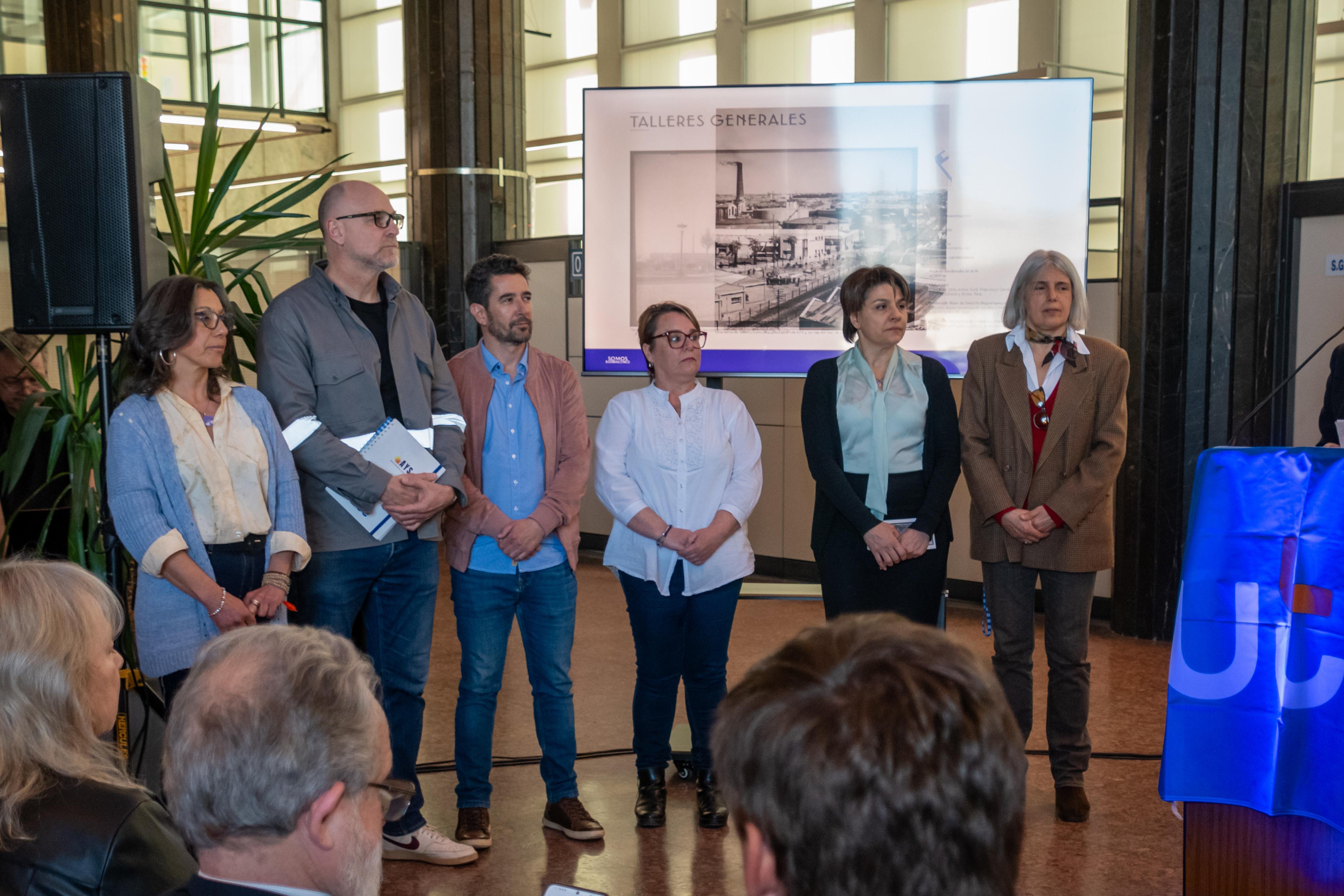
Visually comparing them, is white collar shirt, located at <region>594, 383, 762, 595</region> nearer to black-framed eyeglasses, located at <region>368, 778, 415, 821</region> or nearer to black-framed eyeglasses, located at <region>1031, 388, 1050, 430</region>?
black-framed eyeglasses, located at <region>1031, 388, 1050, 430</region>

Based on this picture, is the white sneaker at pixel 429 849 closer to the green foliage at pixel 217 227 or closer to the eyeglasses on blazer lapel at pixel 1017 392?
the green foliage at pixel 217 227

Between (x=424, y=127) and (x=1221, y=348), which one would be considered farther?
(x=424, y=127)

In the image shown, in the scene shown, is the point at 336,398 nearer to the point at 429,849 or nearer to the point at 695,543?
the point at 695,543

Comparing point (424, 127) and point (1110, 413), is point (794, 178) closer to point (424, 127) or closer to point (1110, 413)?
point (1110, 413)

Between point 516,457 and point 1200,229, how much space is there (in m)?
3.25

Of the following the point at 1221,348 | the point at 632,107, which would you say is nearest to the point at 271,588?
the point at 632,107

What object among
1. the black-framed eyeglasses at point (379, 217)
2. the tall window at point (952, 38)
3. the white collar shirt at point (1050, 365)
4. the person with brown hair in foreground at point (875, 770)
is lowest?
the person with brown hair in foreground at point (875, 770)

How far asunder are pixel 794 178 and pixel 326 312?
6.69 ft

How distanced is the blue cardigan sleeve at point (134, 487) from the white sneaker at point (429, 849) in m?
0.97

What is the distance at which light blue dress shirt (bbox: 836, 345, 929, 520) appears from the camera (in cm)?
332

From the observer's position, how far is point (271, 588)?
2732 millimetres

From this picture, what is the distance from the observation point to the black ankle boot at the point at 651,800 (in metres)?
3.25

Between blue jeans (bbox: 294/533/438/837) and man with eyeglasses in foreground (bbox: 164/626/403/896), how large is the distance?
1769 millimetres

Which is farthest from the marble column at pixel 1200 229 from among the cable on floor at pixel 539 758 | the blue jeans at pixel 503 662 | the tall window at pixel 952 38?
the tall window at pixel 952 38
